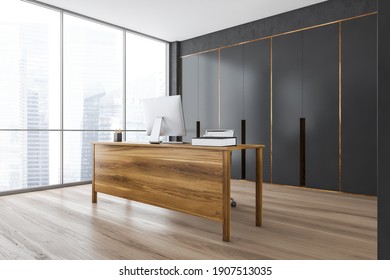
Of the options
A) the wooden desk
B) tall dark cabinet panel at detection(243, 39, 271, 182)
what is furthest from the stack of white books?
tall dark cabinet panel at detection(243, 39, 271, 182)

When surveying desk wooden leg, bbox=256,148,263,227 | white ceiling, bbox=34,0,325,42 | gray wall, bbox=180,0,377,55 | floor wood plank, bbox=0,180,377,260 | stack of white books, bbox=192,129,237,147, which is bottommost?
floor wood plank, bbox=0,180,377,260

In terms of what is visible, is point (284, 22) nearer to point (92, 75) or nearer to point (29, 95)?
point (92, 75)

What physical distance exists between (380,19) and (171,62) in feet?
19.3

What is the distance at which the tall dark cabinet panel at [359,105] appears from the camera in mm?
3947

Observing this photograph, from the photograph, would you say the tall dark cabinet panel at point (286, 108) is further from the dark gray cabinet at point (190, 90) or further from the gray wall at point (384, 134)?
the gray wall at point (384, 134)

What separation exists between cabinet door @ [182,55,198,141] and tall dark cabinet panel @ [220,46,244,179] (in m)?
0.70

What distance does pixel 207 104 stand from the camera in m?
5.89

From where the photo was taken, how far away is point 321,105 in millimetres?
4418

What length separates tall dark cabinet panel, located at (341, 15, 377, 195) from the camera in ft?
13.0

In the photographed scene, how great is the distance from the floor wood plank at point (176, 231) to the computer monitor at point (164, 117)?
2.97 feet

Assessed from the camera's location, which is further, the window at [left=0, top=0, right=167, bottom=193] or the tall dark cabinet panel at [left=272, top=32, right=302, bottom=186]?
the tall dark cabinet panel at [left=272, top=32, right=302, bottom=186]

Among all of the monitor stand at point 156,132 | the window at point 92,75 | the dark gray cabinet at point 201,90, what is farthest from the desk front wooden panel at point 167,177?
the dark gray cabinet at point 201,90

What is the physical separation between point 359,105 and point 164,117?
2867 millimetres

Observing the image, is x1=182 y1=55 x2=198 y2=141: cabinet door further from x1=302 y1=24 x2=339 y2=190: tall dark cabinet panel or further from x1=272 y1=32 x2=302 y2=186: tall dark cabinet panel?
x1=302 y1=24 x2=339 y2=190: tall dark cabinet panel
